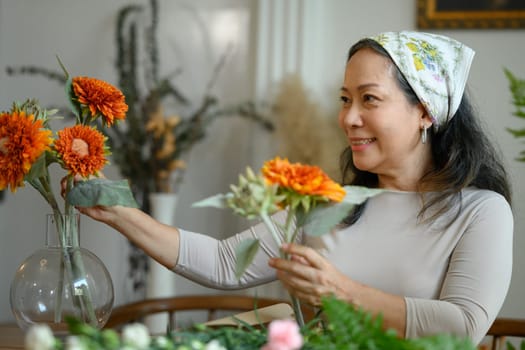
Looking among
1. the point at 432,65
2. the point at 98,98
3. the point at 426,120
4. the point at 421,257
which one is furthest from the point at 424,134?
the point at 98,98

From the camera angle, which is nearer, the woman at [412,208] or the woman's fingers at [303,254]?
the woman's fingers at [303,254]

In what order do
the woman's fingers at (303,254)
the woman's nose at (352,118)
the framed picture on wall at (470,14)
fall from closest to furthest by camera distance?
1. the woman's fingers at (303,254)
2. the woman's nose at (352,118)
3. the framed picture on wall at (470,14)

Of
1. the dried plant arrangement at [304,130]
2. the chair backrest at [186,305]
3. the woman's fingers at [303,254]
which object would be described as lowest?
the chair backrest at [186,305]

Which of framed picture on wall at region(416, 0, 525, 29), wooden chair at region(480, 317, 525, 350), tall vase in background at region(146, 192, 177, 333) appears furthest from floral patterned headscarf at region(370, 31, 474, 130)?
tall vase in background at region(146, 192, 177, 333)

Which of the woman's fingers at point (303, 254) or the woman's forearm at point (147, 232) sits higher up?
the woman's fingers at point (303, 254)

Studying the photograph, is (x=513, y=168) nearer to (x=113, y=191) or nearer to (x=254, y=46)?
(x=254, y=46)

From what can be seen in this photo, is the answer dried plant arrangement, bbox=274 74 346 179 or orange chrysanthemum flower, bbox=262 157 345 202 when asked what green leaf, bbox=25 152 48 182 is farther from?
dried plant arrangement, bbox=274 74 346 179

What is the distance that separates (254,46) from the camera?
3514 millimetres

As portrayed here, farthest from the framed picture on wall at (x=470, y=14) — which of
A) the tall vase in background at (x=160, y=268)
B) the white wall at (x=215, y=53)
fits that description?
the tall vase in background at (x=160, y=268)

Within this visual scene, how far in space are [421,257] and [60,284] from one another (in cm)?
73

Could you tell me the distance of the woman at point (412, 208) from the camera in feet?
4.59

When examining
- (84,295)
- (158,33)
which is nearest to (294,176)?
(84,295)

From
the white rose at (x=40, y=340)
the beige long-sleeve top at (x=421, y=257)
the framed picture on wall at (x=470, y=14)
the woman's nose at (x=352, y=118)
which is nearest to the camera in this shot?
the white rose at (x=40, y=340)

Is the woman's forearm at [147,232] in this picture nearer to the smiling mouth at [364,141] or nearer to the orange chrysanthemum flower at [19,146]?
the orange chrysanthemum flower at [19,146]
